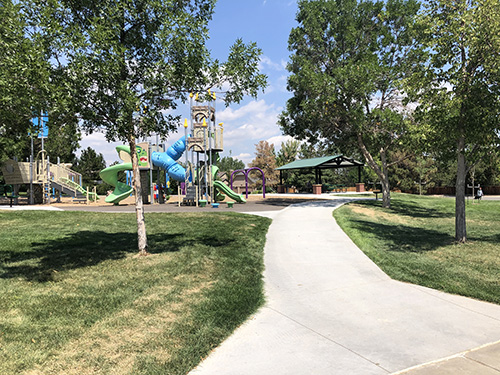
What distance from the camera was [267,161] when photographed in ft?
205

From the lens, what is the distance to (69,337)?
3918 mm

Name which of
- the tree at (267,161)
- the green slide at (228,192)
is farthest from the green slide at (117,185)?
the tree at (267,161)

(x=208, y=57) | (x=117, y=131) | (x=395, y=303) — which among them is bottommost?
(x=395, y=303)

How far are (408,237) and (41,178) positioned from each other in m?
27.7

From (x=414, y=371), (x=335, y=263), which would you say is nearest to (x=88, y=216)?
(x=335, y=263)

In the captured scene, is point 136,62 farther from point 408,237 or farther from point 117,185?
point 117,185

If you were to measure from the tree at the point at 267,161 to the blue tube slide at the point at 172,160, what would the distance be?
34837 millimetres

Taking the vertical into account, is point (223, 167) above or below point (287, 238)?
above

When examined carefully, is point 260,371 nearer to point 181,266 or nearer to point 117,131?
point 181,266

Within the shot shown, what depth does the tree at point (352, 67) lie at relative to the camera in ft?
58.4

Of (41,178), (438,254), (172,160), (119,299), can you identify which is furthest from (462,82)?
(41,178)

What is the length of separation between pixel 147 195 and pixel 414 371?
25920 mm

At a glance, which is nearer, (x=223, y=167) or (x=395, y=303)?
(x=395, y=303)

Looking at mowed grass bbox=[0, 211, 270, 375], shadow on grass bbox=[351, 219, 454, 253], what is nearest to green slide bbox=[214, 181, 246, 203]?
shadow on grass bbox=[351, 219, 454, 253]
